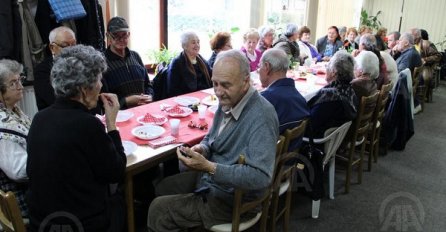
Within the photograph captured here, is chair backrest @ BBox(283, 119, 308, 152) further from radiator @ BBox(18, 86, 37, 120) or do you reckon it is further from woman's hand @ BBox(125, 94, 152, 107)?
radiator @ BBox(18, 86, 37, 120)

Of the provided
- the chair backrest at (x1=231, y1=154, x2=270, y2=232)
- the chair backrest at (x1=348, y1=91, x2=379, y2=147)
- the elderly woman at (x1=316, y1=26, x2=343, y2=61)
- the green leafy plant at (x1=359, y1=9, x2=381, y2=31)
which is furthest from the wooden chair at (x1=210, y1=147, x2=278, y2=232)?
the green leafy plant at (x1=359, y1=9, x2=381, y2=31)

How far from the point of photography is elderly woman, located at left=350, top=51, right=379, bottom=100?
2891 millimetres

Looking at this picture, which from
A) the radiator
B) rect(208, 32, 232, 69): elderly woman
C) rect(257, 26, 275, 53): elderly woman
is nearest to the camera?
the radiator

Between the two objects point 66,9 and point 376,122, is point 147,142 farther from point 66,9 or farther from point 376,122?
point 376,122

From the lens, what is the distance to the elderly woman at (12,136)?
5.11ft

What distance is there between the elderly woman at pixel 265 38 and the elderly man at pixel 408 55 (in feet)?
5.55

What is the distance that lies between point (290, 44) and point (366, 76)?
5.87 feet

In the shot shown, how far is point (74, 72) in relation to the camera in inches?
57.0

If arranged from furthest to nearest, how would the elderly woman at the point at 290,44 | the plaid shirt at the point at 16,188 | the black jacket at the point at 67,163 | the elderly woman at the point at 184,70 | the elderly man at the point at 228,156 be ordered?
the elderly woman at the point at 290,44 < the elderly woman at the point at 184,70 < the plaid shirt at the point at 16,188 < the elderly man at the point at 228,156 < the black jacket at the point at 67,163

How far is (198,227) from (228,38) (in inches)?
96.7

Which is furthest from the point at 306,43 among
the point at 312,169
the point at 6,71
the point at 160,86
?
the point at 6,71

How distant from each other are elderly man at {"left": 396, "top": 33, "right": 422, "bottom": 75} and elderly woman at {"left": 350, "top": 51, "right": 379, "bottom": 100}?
1947mm

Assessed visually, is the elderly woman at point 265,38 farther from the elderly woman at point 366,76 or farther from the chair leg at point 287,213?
the chair leg at point 287,213

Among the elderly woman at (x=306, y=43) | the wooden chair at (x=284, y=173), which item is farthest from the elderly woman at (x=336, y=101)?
the elderly woman at (x=306, y=43)
